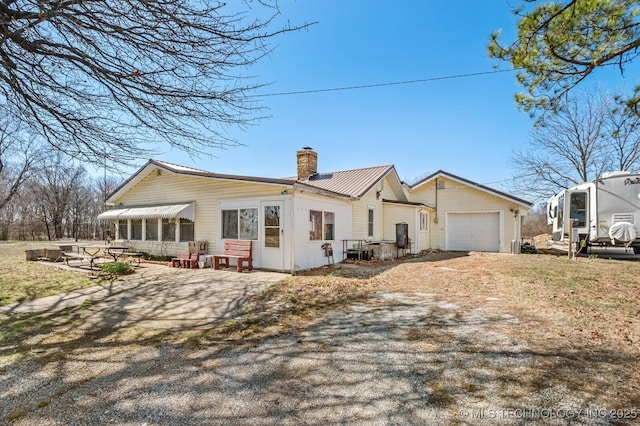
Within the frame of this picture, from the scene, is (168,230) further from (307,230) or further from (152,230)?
(307,230)

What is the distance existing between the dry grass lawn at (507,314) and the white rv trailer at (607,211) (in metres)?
2.86

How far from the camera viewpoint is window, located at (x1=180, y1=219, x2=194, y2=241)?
41.1 feet

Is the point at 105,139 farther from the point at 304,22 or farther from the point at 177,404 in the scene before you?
the point at 177,404

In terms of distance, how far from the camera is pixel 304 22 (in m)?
4.04

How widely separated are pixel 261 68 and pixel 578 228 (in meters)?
15.0

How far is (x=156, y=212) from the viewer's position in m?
12.8

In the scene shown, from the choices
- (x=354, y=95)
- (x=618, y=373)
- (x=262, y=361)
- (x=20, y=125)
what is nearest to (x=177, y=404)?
(x=262, y=361)

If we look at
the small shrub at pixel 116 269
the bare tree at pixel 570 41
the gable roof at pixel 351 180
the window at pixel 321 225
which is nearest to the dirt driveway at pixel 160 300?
the small shrub at pixel 116 269

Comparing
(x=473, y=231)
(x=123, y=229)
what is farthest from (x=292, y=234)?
(x=473, y=231)

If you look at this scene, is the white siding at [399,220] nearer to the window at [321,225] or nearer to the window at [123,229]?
the window at [321,225]

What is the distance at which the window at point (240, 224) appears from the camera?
10.5 m

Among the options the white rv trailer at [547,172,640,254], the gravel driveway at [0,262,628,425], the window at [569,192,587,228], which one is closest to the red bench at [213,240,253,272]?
the gravel driveway at [0,262,628,425]

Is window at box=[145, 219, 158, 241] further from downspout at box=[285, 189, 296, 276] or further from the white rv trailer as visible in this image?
the white rv trailer

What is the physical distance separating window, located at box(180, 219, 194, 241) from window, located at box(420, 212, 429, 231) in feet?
40.4
